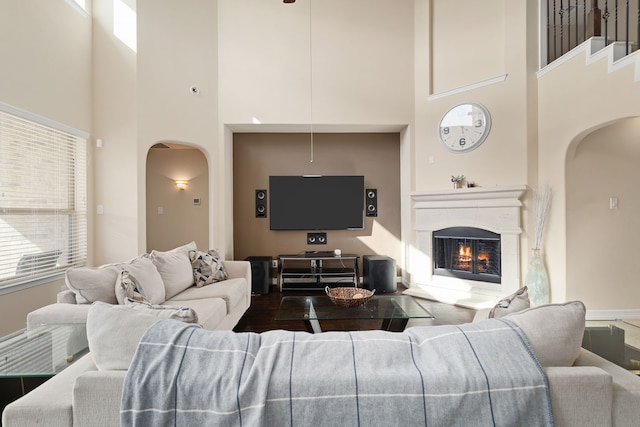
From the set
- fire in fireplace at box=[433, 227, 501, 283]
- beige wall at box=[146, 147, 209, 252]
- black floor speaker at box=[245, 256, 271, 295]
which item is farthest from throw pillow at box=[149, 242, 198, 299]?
fire in fireplace at box=[433, 227, 501, 283]

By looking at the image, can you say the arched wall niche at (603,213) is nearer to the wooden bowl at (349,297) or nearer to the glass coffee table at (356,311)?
the glass coffee table at (356,311)

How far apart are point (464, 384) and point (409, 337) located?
0.68 ft

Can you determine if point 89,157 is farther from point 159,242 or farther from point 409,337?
point 409,337

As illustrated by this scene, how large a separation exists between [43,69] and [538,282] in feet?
19.1

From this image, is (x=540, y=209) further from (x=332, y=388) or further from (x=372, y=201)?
(x=332, y=388)

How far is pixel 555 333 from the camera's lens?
41.1 inches

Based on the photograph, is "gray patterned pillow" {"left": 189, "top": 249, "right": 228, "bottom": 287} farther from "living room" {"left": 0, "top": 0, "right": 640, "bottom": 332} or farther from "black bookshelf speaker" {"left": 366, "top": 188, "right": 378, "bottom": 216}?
"black bookshelf speaker" {"left": 366, "top": 188, "right": 378, "bottom": 216}

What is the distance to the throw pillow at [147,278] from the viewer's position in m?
2.48

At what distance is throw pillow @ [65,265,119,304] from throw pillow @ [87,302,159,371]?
4.47 feet

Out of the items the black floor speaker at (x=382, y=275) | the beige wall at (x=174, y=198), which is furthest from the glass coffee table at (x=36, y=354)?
the beige wall at (x=174, y=198)

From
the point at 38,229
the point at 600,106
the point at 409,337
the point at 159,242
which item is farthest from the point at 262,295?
the point at 600,106

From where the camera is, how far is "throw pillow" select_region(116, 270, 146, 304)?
2199 mm

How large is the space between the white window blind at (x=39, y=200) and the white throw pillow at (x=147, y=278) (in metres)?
1.38

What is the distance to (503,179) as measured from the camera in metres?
4.05
